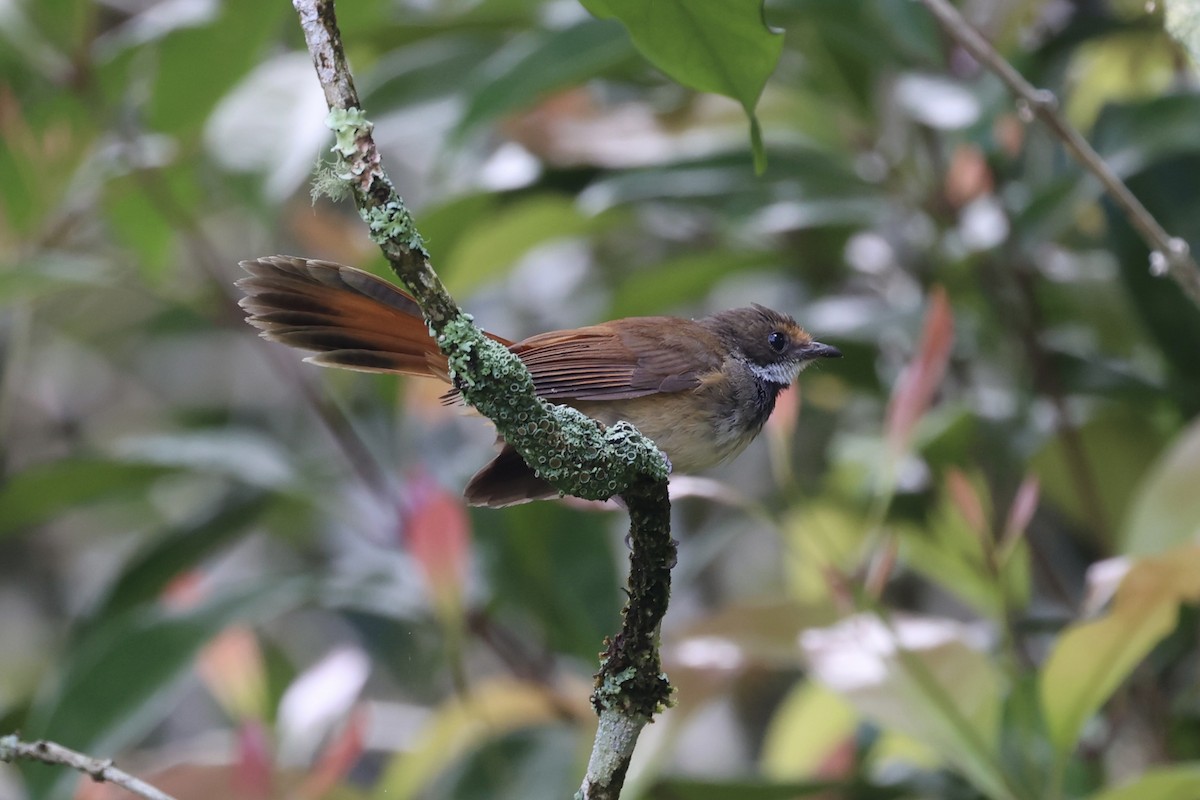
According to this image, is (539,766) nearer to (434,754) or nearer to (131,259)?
(434,754)

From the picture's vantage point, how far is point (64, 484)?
120 inches

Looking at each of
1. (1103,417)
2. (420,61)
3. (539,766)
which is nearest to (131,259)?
(420,61)

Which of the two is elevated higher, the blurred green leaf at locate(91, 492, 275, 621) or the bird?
the blurred green leaf at locate(91, 492, 275, 621)

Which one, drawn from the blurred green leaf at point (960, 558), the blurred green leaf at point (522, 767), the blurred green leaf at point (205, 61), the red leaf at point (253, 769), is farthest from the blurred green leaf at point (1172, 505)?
the blurred green leaf at point (205, 61)

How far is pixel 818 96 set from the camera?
3.21m

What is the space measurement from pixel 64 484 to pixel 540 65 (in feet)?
5.09

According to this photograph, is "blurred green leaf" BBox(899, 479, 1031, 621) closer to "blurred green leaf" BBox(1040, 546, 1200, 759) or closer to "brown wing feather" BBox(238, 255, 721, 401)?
"blurred green leaf" BBox(1040, 546, 1200, 759)

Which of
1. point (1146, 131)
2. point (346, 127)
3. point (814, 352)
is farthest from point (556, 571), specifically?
point (346, 127)

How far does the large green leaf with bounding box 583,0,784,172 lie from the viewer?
1.30 metres

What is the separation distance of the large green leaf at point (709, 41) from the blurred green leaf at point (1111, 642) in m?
1.03

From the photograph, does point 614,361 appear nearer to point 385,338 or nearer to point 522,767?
point 385,338

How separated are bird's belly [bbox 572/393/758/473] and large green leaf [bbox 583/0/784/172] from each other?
2.35 ft

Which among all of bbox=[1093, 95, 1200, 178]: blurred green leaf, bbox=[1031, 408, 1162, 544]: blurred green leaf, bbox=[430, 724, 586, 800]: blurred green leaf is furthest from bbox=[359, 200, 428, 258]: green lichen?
bbox=[1031, 408, 1162, 544]: blurred green leaf

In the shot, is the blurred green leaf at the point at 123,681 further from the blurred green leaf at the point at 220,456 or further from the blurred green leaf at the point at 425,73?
the blurred green leaf at the point at 425,73
